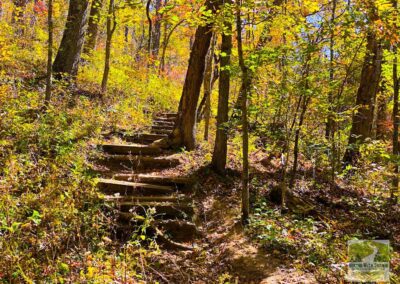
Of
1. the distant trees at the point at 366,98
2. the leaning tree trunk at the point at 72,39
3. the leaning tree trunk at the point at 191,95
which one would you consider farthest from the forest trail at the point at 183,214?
the distant trees at the point at 366,98

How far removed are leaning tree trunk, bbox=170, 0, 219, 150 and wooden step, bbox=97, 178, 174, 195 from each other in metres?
2.12

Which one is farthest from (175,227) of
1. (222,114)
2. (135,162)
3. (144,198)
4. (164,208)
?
(222,114)

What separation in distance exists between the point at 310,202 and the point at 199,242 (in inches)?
116

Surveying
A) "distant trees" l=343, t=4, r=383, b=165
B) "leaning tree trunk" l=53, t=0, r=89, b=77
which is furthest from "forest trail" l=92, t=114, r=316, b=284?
"distant trees" l=343, t=4, r=383, b=165

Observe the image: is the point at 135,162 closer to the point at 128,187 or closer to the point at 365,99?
the point at 128,187

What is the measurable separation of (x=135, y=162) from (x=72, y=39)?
503cm

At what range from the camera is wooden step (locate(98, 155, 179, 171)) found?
24.9 feet

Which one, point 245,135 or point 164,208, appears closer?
point 245,135

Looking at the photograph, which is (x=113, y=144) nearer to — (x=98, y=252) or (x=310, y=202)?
(x=98, y=252)

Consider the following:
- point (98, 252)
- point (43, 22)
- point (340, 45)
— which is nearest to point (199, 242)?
point (98, 252)

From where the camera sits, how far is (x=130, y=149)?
8.21m

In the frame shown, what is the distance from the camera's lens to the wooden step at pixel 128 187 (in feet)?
21.1

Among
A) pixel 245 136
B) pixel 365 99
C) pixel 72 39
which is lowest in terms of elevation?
pixel 245 136

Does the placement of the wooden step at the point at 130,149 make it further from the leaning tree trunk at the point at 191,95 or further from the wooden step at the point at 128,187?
the wooden step at the point at 128,187
